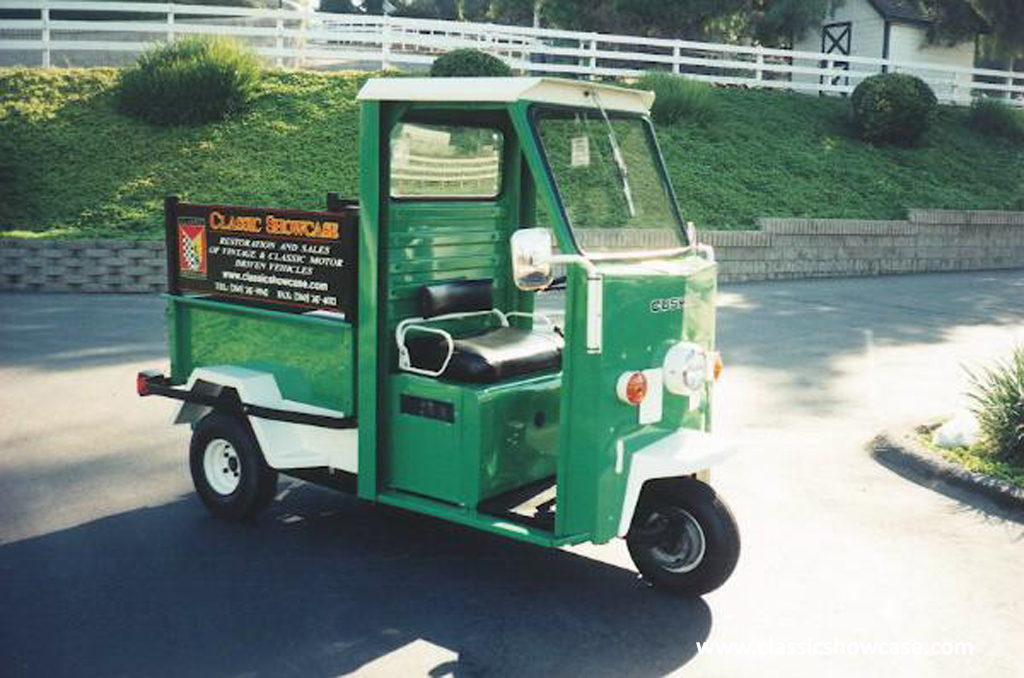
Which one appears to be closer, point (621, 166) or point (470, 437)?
point (470, 437)

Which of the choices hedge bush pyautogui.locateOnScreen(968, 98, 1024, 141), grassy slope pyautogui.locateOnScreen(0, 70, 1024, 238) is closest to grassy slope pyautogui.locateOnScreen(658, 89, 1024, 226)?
grassy slope pyautogui.locateOnScreen(0, 70, 1024, 238)

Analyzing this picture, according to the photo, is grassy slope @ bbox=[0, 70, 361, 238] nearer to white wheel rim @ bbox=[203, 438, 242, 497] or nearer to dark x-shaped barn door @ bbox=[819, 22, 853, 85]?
white wheel rim @ bbox=[203, 438, 242, 497]

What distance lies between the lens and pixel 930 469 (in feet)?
22.9

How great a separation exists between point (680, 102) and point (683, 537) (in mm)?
16646

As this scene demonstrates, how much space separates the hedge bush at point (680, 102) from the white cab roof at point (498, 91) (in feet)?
50.3

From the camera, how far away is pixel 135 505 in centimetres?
610

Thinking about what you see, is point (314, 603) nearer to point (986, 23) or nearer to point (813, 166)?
point (813, 166)

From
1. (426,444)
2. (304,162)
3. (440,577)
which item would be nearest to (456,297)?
(426,444)

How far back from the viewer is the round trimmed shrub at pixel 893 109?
21.2m

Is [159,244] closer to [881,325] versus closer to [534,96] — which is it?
[881,325]

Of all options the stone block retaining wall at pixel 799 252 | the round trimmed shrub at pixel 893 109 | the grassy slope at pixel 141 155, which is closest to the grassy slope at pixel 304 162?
the grassy slope at pixel 141 155

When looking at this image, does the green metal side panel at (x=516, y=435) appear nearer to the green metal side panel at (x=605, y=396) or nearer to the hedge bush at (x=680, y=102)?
the green metal side panel at (x=605, y=396)

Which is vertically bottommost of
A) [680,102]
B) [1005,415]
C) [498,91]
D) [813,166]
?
[1005,415]


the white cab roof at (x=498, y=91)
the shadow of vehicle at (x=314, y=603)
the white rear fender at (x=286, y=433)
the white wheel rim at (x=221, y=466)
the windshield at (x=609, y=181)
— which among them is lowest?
the shadow of vehicle at (x=314, y=603)
